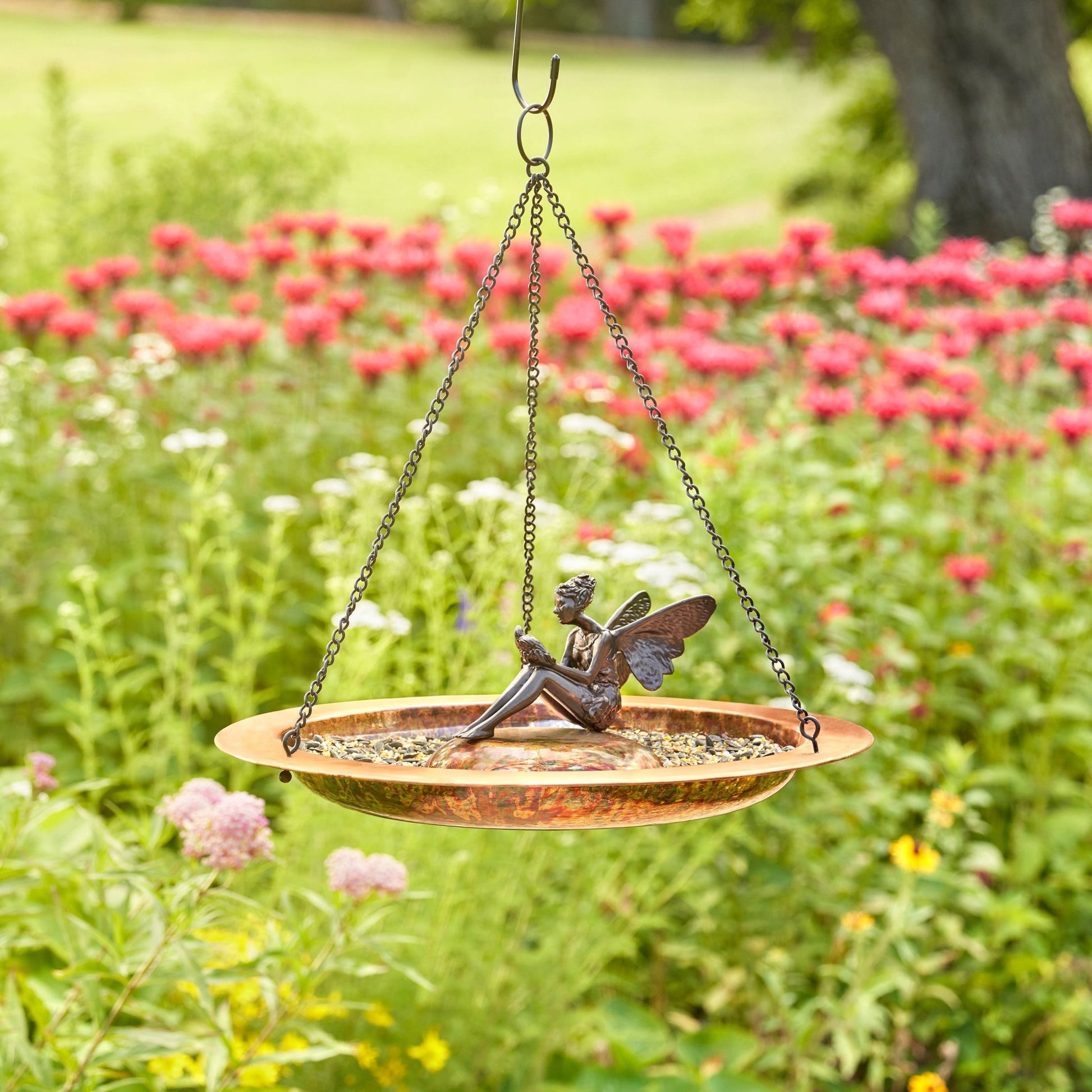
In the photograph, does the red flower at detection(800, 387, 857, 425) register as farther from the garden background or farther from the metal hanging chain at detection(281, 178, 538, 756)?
the metal hanging chain at detection(281, 178, 538, 756)

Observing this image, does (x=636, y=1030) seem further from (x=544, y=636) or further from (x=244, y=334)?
(x=244, y=334)

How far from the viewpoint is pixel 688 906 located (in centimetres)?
382

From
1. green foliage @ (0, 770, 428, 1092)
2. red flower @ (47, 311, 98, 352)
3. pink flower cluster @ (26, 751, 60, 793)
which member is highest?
red flower @ (47, 311, 98, 352)

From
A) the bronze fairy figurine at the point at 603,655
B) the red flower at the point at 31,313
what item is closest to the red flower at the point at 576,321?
the red flower at the point at 31,313

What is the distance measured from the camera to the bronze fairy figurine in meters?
1.78

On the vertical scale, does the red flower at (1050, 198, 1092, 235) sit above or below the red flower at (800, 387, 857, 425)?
above

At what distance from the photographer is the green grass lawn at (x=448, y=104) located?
1991 centimetres

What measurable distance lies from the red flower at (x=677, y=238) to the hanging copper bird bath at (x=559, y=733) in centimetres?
301

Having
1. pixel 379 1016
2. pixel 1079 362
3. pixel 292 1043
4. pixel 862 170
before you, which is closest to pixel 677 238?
pixel 1079 362

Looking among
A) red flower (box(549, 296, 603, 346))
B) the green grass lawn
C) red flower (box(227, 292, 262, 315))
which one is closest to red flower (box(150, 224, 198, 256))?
red flower (box(227, 292, 262, 315))

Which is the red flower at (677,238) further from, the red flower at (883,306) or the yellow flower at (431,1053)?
the yellow flower at (431,1053)

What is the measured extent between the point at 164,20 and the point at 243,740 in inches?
1338

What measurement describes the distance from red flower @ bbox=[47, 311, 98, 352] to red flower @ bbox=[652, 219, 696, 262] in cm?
198

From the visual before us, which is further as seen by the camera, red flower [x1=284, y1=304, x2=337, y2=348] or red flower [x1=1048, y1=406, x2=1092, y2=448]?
red flower [x1=284, y1=304, x2=337, y2=348]
